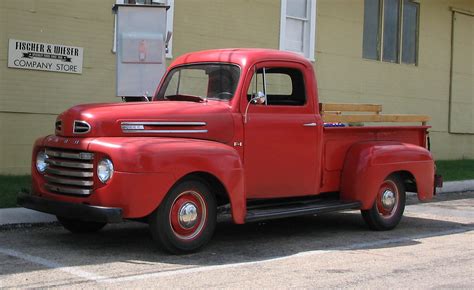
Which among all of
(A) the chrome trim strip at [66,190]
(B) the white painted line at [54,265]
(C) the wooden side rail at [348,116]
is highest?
(C) the wooden side rail at [348,116]

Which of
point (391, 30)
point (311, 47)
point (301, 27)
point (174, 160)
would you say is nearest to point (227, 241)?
point (174, 160)

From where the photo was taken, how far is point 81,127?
6320 millimetres

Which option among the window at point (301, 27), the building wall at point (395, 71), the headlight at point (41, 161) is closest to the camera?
the headlight at point (41, 161)

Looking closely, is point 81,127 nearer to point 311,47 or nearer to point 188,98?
point 188,98

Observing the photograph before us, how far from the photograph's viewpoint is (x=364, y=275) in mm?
5867

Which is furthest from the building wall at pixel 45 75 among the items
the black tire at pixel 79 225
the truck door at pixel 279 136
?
the truck door at pixel 279 136

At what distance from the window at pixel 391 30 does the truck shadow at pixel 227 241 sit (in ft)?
29.3

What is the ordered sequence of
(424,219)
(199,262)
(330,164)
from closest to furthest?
1. (199,262)
2. (330,164)
3. (424,219)

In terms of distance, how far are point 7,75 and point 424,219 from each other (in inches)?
299

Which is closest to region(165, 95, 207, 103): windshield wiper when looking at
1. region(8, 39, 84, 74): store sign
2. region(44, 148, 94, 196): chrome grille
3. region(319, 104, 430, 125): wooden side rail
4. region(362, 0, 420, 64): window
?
region(44, 148, 94, 196): chrome grille

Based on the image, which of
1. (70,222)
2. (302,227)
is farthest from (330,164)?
(70,222)

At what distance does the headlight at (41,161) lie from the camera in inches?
266

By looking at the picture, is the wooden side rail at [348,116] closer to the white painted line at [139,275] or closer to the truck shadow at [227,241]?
the truck shadow at [227,241]

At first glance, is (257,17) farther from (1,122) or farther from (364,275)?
(364,275)
